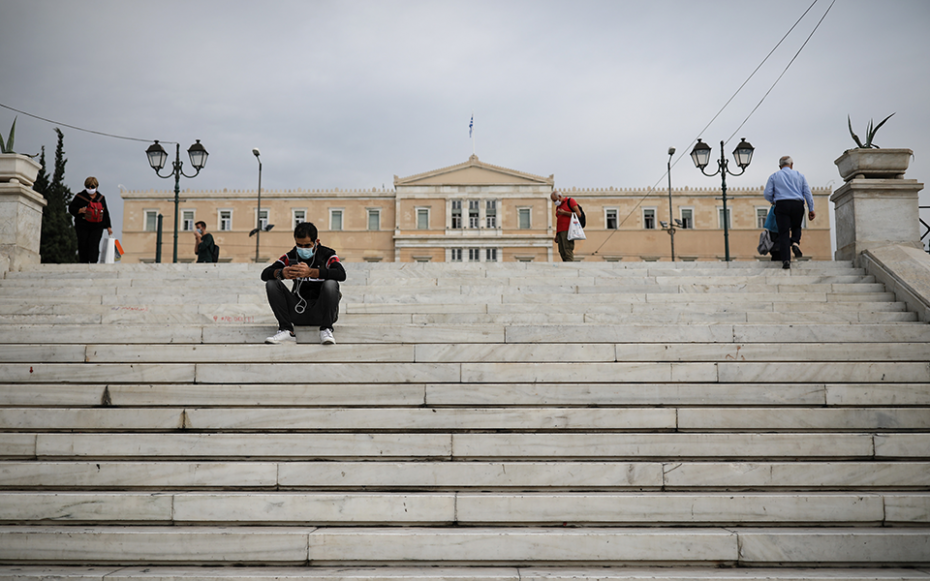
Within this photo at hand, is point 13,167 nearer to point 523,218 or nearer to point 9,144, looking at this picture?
point 9,144

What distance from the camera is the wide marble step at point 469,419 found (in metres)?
4.47

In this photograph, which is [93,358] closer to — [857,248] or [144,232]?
[857,248]

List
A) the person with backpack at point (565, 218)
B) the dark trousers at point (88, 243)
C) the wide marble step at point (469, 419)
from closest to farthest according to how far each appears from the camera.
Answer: the wide marble step at point (469, 419) → the dark trousers at point (88, 243) → the person with backpack at point (565, 218)

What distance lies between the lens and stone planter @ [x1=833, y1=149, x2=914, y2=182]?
8750 millimetres

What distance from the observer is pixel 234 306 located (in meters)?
6.96

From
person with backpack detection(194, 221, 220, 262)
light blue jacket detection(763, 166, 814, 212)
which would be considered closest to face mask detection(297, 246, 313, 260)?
light blue jacket detection(763, 166, 814, 212)

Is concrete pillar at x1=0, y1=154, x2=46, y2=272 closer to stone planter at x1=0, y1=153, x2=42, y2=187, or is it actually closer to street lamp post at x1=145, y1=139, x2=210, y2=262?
stone planter at x1=0, y1=153, x2=42, y2=187

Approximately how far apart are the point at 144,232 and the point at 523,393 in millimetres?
43535

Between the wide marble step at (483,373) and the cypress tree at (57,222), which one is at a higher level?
the cypress tree at (57,222)

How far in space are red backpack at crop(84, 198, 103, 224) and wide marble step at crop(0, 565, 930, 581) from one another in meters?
7.54

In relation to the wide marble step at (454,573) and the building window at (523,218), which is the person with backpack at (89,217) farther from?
the building window at (523,218)

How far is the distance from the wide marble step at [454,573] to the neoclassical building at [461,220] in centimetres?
3837

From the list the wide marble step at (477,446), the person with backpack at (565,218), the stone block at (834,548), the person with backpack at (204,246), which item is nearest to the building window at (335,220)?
the person with backpack at (204,246)

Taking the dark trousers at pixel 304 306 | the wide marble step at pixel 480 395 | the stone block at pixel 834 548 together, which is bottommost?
the stone block at pixel 834 548
